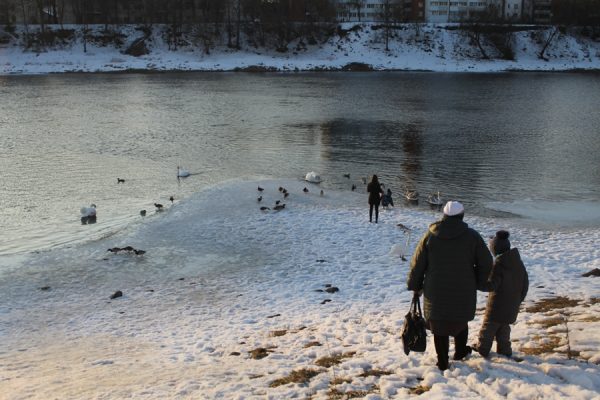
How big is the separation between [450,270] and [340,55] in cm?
10798

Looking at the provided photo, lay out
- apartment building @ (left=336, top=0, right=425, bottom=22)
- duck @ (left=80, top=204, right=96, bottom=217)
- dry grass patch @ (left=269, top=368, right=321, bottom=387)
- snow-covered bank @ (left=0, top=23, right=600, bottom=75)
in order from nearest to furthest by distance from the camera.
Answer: dry grass patch @ (left=269, top=368, right=321, bottom=387), duck @ (left=80, top=204, right=96, bottom=217), snow-covered bank @ (left=0, top=23, right=600, bottom=75), apartment building @ (left=336, top=0, right=425, bottom=22)

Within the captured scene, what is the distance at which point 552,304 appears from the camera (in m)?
11.1

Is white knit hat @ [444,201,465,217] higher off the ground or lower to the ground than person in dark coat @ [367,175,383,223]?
higher

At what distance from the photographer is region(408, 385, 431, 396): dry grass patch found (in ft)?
23.2

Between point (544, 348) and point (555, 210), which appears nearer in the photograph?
point (544, 348)

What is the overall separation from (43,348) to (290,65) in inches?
3840

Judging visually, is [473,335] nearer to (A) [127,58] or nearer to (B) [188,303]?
(B) [188,303]

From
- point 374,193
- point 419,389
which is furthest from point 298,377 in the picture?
point 374,193

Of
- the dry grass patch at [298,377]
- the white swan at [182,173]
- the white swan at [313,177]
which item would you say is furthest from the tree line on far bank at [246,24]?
the dry grass patch at [298,377]

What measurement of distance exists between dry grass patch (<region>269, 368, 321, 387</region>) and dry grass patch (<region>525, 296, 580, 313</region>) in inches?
184

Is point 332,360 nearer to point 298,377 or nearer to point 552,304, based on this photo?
point 298,377

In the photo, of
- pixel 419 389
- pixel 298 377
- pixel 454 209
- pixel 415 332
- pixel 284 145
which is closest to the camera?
pixel 454 209

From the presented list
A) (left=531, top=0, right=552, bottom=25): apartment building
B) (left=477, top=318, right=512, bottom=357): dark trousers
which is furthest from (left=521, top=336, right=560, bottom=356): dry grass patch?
(left=531, top=0, right=552, bottom=25): apartment building

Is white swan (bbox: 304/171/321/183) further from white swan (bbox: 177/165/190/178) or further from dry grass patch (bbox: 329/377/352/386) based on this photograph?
dry grass patch (bbox: 329/377/352/386)
